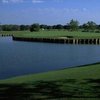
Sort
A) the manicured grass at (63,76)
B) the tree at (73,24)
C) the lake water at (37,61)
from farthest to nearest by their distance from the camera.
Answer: the tree at (73,24)
the lake water at (37,61)
the manicured grass at (63,76)

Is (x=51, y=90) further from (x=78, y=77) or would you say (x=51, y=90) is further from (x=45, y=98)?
(x=78, y=77)

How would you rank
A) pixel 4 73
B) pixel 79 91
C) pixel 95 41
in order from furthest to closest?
pixel 95 41
pixel 4 73
pixel 79 91

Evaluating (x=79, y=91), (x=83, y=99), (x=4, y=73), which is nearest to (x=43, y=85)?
(x=79, y=91)

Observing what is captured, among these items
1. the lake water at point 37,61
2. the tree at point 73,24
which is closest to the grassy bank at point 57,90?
the lake water at point 37,61

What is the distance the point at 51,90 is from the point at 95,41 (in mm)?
89947

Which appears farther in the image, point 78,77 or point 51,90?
point 78,77

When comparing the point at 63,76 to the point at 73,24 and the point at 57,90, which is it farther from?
the point at 73,24

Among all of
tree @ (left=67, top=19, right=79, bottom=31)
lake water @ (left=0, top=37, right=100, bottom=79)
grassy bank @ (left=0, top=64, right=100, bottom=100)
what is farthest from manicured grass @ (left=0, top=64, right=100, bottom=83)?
tree @ (left=67, top=19, right=79, bottom=31)

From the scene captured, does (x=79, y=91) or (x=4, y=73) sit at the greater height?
(x=79, y=91)

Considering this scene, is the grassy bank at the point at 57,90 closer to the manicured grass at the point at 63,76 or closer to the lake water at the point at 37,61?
the manicured grass at the point at 63,76

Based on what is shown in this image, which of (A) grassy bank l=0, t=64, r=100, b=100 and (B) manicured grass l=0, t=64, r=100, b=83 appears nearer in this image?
(A) grassy bank l=0, t=64, r=100, b=100

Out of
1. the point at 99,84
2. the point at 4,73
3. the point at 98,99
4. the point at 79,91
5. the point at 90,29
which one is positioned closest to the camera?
the point at 98,99

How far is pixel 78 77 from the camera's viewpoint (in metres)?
16.1

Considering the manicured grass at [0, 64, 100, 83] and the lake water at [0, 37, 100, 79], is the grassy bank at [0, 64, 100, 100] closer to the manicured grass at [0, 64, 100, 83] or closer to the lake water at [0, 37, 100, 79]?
the manicured grass at [0, 64, 100, 83]
